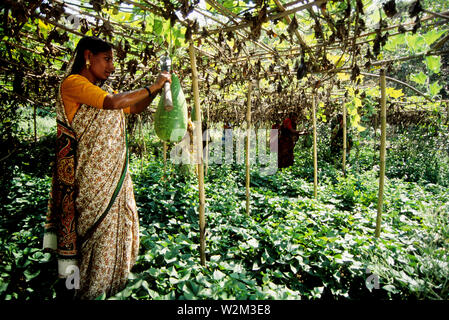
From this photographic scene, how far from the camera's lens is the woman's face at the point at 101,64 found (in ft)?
6.06

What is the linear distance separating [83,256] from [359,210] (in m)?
4.50

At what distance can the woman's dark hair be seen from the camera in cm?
181

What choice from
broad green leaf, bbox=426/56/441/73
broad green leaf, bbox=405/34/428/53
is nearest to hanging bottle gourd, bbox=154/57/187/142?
broad green leaf, bbox=405/34/428/53

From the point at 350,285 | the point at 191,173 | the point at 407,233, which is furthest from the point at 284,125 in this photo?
the point at 350,285

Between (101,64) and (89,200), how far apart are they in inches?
40.9

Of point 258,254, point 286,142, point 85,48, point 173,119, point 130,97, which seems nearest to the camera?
point 130,97

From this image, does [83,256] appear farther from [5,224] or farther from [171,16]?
[5,224]

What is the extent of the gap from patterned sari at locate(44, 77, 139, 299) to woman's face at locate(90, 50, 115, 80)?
28cm

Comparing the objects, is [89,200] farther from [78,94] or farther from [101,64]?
[101,64]

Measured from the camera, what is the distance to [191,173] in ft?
19.8

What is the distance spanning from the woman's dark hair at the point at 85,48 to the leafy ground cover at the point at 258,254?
1.73m

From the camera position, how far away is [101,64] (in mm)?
1873

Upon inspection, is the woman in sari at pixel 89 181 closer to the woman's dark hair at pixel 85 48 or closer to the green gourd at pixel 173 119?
the woman's dark hair at pixel 85 48

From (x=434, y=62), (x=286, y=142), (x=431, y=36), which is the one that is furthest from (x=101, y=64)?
(x=286, y=142)
